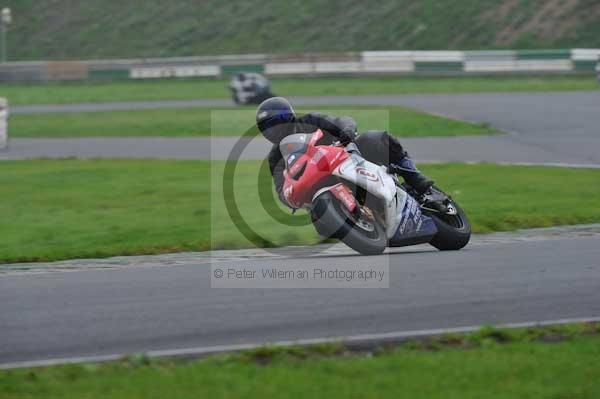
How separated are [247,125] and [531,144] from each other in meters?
7.39

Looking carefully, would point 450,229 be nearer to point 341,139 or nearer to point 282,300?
point 341,139

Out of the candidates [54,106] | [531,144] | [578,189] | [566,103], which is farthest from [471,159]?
[54,106]

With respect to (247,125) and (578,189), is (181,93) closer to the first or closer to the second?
(247,125)

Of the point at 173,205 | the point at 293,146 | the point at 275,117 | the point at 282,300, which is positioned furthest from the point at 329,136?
the point at 173,205

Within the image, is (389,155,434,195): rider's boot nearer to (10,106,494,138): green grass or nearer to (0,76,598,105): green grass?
(10,106,494,138): green grass

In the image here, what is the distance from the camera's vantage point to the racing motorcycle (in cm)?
873

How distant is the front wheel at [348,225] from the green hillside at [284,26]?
108 ft

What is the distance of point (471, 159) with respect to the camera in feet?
58.0

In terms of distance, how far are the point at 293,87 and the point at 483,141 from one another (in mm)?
15733

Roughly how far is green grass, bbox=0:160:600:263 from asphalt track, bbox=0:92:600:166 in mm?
1757

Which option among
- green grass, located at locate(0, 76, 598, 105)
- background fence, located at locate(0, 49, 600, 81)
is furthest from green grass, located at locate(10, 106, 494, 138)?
background fence, located at locate(0, 49, 600, 81)

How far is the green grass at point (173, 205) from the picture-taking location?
1102cm

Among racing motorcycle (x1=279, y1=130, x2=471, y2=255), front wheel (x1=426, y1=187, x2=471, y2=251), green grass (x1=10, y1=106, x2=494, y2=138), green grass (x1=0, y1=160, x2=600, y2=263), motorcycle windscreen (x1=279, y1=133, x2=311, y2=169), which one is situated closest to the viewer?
racing motorcycle (x1=279, y1=130, x2=471, y2=255)

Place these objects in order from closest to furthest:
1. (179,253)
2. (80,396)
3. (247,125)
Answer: (80,396) → (179,253) → (247,125)
